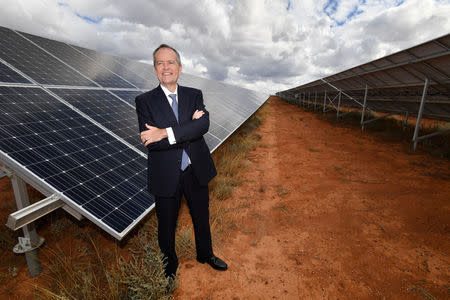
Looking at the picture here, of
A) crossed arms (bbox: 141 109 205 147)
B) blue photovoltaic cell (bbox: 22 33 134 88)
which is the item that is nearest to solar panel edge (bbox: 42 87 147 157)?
crossed arms (bbox: 141 109 205 147)

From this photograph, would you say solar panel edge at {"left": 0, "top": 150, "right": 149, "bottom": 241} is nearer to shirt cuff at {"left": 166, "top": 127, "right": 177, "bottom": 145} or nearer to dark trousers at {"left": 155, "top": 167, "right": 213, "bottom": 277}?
dark trousers at {"left": 155, "top": 167, "right": 213, "bottom": 277}

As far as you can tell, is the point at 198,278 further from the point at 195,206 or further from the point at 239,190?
the point at 239,190

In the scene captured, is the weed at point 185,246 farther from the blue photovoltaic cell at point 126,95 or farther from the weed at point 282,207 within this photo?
the blue photovoltaic cell at point 126,95

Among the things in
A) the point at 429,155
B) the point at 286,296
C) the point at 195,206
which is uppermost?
the point at 195,206

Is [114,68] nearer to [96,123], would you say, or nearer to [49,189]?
[96,123]

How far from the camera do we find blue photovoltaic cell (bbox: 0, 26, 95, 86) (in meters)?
4.96

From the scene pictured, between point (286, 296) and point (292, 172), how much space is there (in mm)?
5012

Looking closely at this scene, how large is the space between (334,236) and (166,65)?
470 cm

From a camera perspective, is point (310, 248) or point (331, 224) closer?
point (310, 248)

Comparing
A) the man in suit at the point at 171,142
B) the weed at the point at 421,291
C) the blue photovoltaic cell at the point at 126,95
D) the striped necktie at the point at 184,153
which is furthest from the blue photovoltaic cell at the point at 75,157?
the weed at the point at 421,291

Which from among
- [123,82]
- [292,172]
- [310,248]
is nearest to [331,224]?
[310,248]

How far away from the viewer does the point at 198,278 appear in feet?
11.1

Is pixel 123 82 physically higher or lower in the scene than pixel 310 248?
higher

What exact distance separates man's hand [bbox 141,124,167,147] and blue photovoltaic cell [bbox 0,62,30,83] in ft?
12.8
